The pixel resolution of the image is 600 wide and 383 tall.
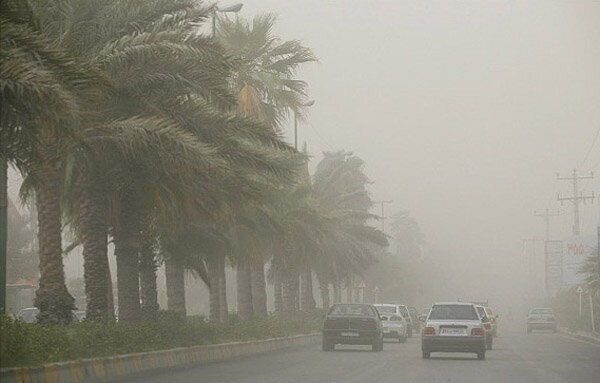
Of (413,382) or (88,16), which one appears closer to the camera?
(413,382)

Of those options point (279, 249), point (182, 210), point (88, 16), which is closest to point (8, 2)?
point (88, 16)

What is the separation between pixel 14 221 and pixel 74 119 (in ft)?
178

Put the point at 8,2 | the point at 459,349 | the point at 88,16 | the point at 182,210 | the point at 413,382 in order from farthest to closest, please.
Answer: the point at 459,349, the point at 182,210, the point at 88,16, the point at 413,382, the point at 8,2

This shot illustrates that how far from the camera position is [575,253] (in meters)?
92.5

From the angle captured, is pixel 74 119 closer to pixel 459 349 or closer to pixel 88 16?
pixel 88 16

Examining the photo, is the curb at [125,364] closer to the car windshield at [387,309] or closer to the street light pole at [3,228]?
the street light pole at [3,228]

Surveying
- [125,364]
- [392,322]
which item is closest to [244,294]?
[392,322]

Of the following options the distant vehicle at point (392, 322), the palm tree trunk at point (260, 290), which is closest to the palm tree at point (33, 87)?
Answer: the palm tree trunk at point (260, 290)

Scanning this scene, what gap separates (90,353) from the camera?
68.4 feet

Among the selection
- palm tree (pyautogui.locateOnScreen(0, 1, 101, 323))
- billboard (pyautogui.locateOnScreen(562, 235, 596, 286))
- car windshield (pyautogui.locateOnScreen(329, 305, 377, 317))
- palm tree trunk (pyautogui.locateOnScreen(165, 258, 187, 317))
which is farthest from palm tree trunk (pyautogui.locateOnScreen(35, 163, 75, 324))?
billboard (pyautogui.locateOnScreen(562, 235, 596, 286))

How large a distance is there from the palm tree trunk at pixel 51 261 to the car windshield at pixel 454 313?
11589mm

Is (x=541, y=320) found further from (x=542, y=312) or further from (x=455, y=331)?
(x=455, y=331)

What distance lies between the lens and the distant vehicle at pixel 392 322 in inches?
1950

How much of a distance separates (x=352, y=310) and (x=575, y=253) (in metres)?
58.4
